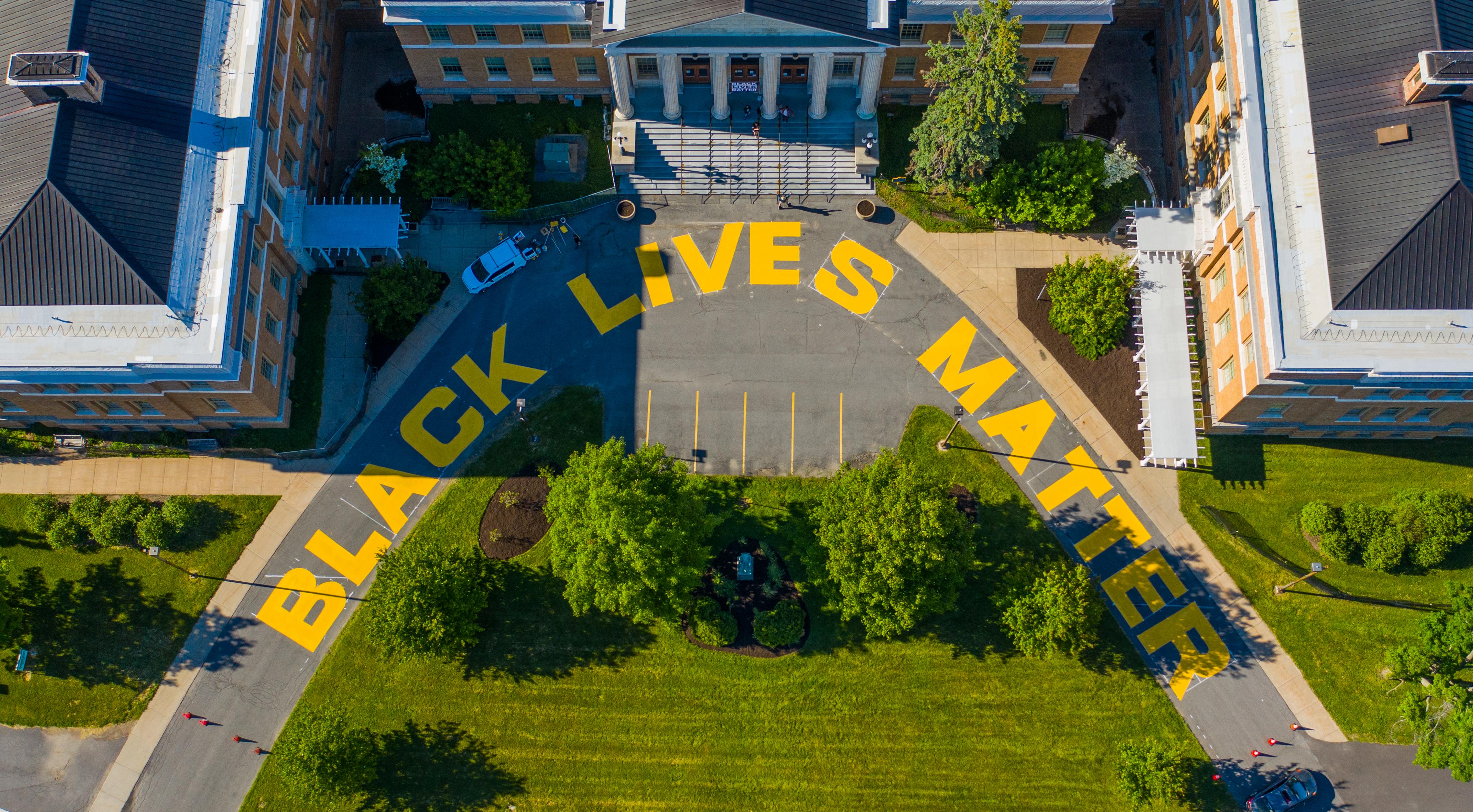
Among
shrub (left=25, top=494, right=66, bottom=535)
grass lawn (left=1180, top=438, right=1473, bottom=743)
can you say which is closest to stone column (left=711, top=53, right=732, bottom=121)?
grass lawn (left=1180, top=438, right=1473, bottom=743)

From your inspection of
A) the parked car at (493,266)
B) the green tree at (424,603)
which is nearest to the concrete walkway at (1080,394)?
the parked car at (493,266)

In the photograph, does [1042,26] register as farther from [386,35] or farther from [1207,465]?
[386,35]

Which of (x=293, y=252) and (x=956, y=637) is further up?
(x=293, y=252)

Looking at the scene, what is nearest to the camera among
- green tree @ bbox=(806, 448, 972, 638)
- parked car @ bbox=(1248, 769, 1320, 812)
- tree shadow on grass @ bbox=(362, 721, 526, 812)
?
green tree @ bbox=(806, 448, 972, 638)

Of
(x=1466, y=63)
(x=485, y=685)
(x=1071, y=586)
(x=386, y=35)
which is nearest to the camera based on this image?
(x=1466, y=63)

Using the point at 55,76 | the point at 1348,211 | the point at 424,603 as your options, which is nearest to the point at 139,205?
the point at 55,76

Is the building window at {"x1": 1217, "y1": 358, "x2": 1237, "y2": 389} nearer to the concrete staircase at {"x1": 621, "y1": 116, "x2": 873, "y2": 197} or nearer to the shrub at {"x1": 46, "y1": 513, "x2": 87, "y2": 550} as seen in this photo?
the concrete staircase at {"x1": 621, "y1": 116, "x2": 873, "y2": 197}

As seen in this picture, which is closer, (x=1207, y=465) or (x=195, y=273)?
(x=195, y=273)

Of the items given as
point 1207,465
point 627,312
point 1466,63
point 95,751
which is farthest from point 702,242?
point 95,751
